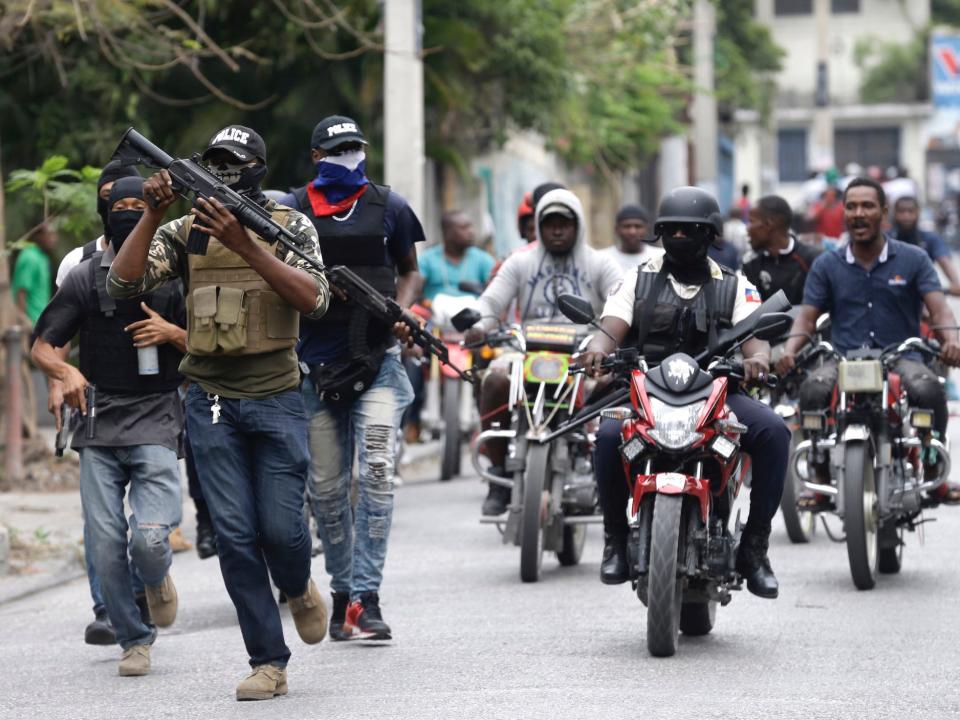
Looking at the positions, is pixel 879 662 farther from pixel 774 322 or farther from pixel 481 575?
pixel 481 575

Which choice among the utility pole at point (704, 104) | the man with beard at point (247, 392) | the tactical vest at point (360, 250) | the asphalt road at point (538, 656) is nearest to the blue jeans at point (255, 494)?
the man with beard at point (247, 392)

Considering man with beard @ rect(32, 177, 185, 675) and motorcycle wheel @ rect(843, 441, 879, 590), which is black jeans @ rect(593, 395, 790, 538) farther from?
man with beard @ rect(32, 177, 185, 675)

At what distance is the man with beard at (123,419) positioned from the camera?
769 cm

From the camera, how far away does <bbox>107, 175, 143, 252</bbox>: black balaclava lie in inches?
307

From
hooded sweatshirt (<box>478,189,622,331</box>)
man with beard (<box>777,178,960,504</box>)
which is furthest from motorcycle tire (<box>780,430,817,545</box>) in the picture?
hooded sweatshirt (<box>478,189,622,331</box>)

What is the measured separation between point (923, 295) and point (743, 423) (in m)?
2.54

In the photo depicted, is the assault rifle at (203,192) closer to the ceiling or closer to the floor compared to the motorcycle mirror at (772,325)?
closer to the ceiling

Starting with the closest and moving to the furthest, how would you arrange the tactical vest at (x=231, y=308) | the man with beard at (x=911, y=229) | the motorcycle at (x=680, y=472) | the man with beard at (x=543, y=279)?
the tactical vest at (x=231, y=308) → the motorcycle at (x=680, y=472) → the man with beard at (x=543, y=279) → the man with beard at (x=911, y=229)

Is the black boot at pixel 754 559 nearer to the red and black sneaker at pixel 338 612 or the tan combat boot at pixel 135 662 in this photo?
the red and black sneaker at pixel 338 612

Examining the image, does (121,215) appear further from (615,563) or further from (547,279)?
(547,279)

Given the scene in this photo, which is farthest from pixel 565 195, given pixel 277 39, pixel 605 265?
pixel 277 39

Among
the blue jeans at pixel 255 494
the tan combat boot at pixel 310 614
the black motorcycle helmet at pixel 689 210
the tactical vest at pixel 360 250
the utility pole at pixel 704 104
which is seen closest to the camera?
A: the blue jeans at pixel 255 494

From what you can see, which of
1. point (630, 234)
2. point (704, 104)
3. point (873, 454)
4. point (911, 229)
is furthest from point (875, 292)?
point (704, 104)

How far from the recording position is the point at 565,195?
416 inches
